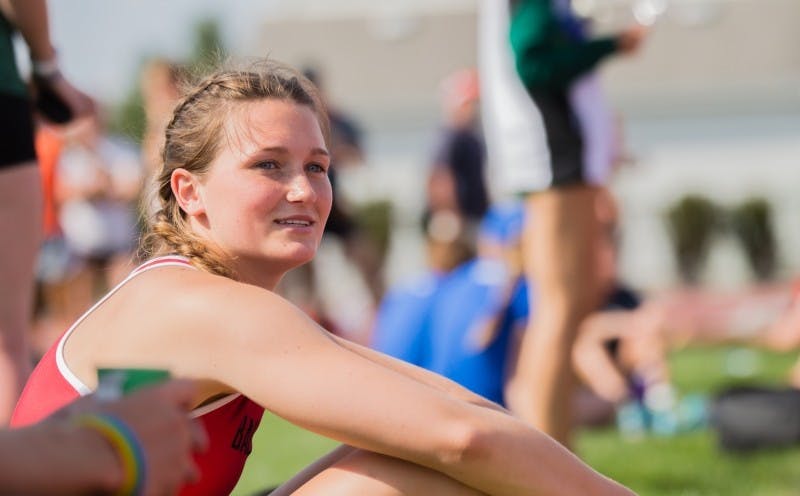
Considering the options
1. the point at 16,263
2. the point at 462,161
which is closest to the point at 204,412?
the point at 16,263

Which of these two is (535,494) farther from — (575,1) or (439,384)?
(575,1)

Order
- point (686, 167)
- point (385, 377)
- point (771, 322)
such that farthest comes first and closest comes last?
point (686, 167), point (771, 322), point (385, 377)

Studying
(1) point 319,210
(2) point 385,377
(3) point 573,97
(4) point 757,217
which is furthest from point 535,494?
(4) point 757,217

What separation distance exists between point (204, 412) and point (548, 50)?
6.88 ft

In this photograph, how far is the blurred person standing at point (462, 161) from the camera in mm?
9695

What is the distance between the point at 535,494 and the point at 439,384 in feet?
1.21

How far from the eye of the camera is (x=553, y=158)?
4000 millimetres

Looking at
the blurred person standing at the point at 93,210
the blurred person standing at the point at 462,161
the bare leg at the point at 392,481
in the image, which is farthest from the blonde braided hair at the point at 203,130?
the blurred person standing at the point at 93,210

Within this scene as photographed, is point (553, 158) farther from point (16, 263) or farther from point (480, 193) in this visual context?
point (480, 193)

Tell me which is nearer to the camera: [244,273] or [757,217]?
[244,273]

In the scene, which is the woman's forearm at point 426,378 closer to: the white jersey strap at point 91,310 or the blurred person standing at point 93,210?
the white jersey strap at point 91,310

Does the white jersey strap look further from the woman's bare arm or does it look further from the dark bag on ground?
the dark bag on ground

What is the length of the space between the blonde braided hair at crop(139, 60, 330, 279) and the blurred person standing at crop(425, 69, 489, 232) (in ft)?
22.5

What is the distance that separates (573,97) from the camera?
410 centimetres
